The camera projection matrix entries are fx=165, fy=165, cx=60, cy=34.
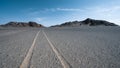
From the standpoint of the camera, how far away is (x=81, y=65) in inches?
217

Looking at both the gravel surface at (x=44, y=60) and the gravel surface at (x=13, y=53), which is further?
the gravel surface at (x=13, y=53)

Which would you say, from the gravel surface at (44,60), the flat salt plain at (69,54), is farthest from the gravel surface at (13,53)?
the gravel surface at (44,60)

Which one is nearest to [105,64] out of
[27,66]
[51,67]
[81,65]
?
[81,65]

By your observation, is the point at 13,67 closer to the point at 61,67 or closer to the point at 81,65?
the point at 61,67

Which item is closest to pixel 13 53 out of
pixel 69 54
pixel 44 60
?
pixel 44 60

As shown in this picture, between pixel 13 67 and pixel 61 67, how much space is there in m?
1.63

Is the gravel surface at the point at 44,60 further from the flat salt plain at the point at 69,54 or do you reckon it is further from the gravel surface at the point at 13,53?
the gravel surface at the point at 13,53

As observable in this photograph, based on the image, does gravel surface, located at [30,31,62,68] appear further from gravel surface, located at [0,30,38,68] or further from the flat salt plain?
gravel surface, located at [0,30,38,68]

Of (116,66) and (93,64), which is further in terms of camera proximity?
(93,64)

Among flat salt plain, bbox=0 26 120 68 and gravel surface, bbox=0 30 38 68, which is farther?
gravel surface, bbox=0 30 38 68

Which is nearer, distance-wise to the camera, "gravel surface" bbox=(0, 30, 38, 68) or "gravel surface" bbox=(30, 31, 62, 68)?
"gravel surface" bbox=(30, 31, 62, 68)

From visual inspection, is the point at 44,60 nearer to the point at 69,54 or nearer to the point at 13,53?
the point at 69,54

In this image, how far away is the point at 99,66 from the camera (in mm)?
5301

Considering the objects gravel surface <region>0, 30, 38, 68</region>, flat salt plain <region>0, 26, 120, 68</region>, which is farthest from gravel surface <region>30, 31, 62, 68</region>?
gravel surface <region>0, 30, 38, 68</region>
